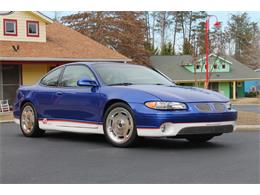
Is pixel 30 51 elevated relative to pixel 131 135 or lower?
elevated

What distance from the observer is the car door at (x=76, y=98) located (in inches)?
344

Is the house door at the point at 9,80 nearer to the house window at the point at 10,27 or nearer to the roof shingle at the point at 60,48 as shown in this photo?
the roof shingle at the point at 60,48

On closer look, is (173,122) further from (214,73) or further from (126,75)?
(214,73)

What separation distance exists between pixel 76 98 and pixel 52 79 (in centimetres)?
121

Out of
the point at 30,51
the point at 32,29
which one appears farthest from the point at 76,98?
the point at 32,29

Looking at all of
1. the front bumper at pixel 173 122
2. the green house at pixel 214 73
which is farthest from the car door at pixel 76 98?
the green house at pixel 214 73

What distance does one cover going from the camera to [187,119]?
304 inches

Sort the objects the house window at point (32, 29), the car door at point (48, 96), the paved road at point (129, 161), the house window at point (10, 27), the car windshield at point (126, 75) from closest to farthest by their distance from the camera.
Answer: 1. the paved road at point (129, 161)
2. the car windshield at point (126, 75)
3. the car door at point (48, 96)
4. the house window at point (10, 27)
5. the house window at point (32, 29)

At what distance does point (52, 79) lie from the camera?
32.9 feet

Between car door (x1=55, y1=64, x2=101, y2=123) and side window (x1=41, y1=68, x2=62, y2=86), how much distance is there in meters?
0.19

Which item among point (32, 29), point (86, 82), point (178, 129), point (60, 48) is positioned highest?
point (32, 29)

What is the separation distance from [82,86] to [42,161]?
2250 mm

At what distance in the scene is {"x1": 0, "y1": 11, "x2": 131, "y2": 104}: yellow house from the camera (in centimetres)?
2569

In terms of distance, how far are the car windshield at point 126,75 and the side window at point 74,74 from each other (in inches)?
8.8
